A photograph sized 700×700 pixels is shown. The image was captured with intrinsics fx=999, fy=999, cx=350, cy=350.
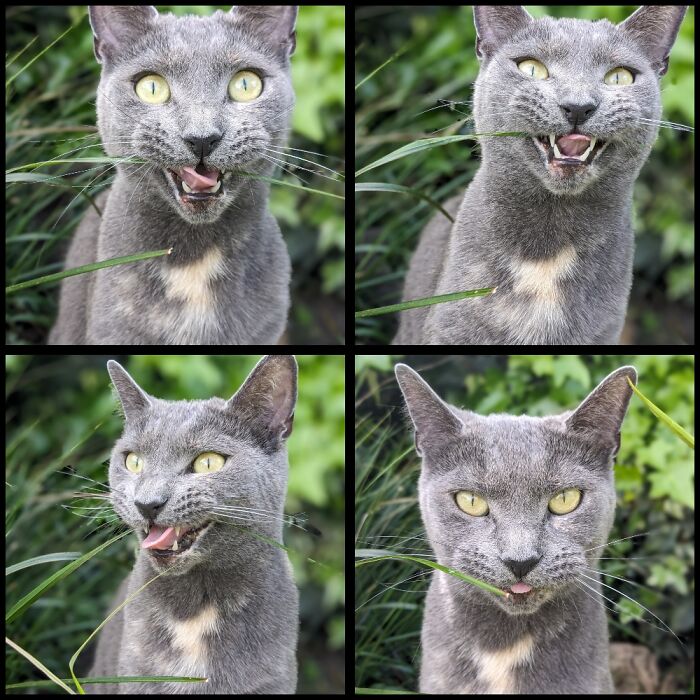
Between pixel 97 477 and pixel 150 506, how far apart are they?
1031mm

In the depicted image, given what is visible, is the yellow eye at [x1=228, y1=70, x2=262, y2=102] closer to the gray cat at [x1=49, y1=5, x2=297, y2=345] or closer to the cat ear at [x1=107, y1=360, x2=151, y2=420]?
the gray cat at [x1=49, y1=5, x2=297, y2=345]

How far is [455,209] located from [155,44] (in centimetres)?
106

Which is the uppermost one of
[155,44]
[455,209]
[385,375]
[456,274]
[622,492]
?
[155,44]

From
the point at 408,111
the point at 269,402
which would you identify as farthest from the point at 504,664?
the point at 408,111

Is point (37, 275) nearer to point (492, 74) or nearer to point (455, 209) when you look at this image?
point (455, 209)

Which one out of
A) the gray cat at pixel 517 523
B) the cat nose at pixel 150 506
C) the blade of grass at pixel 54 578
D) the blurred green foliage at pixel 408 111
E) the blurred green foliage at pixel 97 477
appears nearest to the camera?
the blade of grass at pixel 54 578

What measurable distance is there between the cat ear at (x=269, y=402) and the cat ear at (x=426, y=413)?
0.87 ft

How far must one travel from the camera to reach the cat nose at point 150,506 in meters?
2.18

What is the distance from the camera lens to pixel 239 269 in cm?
275

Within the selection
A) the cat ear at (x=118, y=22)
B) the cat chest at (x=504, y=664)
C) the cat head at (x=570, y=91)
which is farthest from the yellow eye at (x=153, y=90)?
the cat chest at (x=504, y=664)

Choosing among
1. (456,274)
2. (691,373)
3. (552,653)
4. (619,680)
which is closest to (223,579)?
(552,653)

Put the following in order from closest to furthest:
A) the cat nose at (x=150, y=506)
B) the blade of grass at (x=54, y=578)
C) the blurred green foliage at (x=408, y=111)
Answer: the blade of grass at (x=54, y=578) → the cat nose at (x=150, y=506) → the blurred green foliage at (x=408, y=111)

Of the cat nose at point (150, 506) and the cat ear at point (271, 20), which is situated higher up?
the cat ear at point (271, 20)

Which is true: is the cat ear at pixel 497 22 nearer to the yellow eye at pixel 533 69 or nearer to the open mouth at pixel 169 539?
the yellow eye at pixel 533 69
